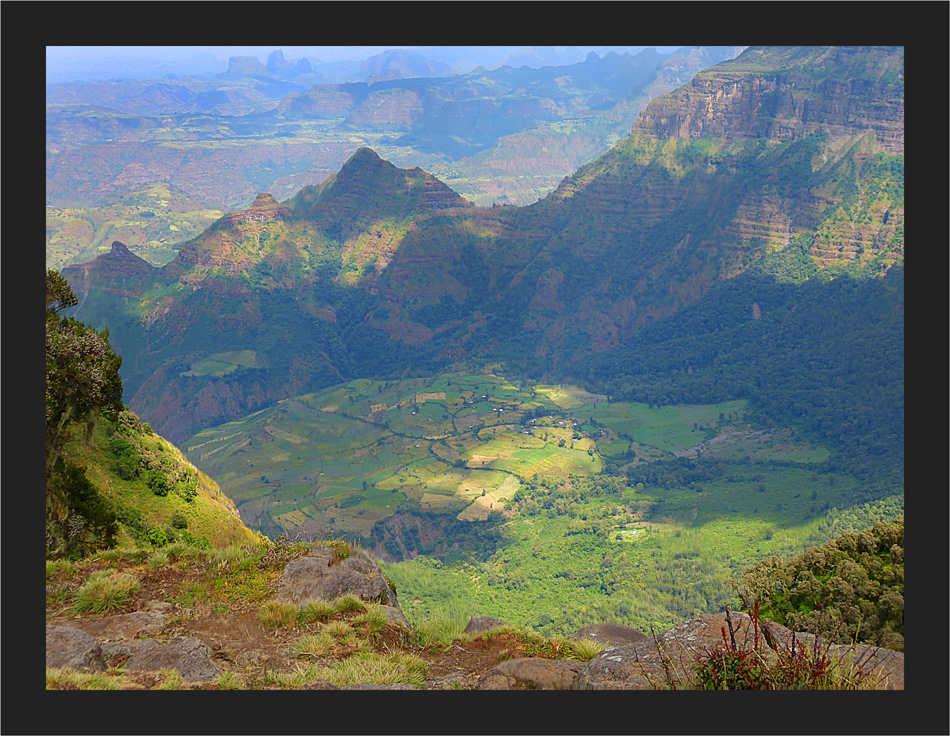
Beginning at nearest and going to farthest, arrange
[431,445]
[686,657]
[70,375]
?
[686,657] → [70,375] → [431,445]

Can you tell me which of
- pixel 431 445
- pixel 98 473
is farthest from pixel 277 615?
pixel 431 445

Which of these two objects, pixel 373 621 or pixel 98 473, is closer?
pixel 373 621

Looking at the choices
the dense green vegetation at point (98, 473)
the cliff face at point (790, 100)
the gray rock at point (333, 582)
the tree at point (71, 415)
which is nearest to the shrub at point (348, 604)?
the gray rock at point (333, 582)

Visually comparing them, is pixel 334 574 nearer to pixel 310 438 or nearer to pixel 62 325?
pixel 62 325

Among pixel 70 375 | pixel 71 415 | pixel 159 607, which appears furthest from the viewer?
pixel 71 415

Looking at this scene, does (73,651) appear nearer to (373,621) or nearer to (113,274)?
(373,621)

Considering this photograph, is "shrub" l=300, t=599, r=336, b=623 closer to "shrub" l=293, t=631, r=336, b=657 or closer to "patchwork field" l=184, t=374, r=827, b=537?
"shrub" l=293, t=631, r=336, b=657

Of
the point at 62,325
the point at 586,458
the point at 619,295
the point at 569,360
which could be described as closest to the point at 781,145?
the point at 619,295
